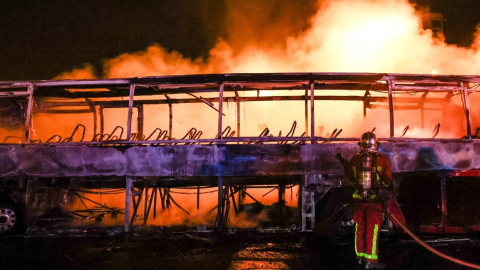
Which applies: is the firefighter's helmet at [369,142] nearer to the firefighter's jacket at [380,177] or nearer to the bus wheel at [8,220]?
the firefighter's jacket at [380,177]

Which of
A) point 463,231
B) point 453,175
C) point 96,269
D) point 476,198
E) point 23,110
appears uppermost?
point 23,110

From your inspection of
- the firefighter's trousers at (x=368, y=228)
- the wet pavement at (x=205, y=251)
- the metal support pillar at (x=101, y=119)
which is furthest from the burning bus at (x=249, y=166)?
the firefighter's trousers at (x=368, y=228)

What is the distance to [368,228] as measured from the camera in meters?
4.43

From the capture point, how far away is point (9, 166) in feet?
23.0

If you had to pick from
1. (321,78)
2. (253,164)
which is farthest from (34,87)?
(321,78)

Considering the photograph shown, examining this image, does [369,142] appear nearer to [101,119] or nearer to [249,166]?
[249,166]

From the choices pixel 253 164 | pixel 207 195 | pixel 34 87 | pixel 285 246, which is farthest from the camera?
pixel 207 195

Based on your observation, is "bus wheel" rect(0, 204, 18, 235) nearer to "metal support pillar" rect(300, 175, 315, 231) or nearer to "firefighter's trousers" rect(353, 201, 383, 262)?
"metal support pillar" rect(300, 175, 315, 231)

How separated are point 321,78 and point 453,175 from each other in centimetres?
350

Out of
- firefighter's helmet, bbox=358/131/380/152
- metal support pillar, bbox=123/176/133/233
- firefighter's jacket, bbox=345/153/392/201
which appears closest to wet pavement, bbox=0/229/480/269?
metal support pillar, bbox=123/176/133/233

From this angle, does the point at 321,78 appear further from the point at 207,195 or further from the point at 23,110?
the point at 23,110

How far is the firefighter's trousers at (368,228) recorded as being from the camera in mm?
4387

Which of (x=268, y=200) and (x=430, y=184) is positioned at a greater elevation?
(x=430, y=184)

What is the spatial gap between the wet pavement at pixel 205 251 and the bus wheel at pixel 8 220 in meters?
0.22
